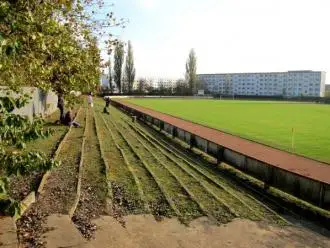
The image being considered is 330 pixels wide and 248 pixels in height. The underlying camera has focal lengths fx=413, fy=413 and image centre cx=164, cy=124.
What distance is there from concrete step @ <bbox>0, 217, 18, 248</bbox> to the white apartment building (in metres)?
169

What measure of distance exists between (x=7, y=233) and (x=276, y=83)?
188 meters

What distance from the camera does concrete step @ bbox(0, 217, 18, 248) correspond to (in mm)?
6366

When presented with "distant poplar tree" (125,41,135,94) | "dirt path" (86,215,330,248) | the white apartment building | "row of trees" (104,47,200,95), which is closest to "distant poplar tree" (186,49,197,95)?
"row of trees" (104,47,200,95)

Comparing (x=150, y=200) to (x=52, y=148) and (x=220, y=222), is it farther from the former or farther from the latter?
(x=52, y=148)

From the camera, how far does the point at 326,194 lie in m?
11.0

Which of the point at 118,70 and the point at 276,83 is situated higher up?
the point at 118,70

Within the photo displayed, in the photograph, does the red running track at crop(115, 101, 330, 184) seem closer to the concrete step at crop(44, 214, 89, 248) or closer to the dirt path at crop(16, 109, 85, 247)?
the dirt path at crop(16, 109, 85, 247)

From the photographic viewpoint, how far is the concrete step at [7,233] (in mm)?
6366

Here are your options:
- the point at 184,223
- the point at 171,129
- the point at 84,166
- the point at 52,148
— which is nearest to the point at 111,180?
the point at 84,166

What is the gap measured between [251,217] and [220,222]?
1.04 metres

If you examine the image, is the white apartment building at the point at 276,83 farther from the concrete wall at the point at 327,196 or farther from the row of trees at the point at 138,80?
the concrete wall at the point at 327,196

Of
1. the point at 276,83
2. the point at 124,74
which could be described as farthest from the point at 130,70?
the point at 276,83

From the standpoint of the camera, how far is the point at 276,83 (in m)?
186

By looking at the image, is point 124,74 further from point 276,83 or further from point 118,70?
point 276,83
